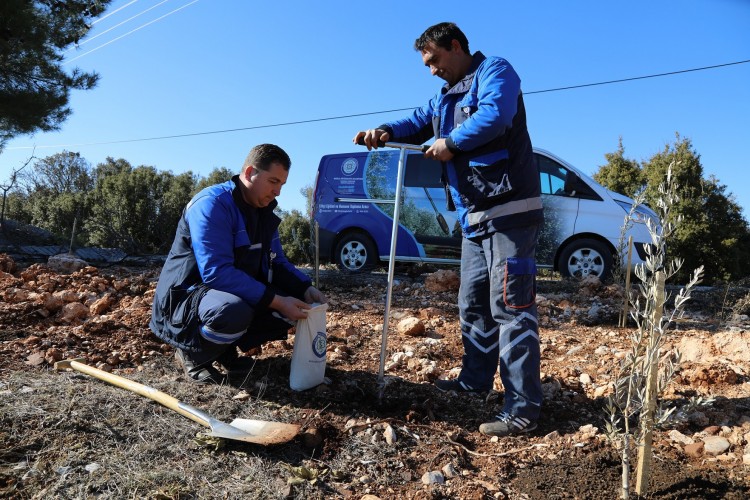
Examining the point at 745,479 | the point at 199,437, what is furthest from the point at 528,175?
the point at 199,437

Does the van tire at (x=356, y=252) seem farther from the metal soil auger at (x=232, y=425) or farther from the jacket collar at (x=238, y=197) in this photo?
the metal soil auger at (x=232, y=425)

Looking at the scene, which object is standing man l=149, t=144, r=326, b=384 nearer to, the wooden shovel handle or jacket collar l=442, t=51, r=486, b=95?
the wooden shovel handle

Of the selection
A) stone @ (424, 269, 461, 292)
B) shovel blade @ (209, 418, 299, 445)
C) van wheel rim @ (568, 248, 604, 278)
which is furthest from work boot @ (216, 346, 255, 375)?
van wheel rim @ (568, 248, 604, 278)

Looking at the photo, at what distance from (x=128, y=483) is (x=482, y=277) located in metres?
1.77

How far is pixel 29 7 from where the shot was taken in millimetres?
8188

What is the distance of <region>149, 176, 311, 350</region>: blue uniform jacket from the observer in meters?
2.69

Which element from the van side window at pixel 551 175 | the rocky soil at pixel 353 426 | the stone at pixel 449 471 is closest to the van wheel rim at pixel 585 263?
the van side window at pixel 551 175

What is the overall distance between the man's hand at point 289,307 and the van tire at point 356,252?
5.22 metres

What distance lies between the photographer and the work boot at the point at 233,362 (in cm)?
309

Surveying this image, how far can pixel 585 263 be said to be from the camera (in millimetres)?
7176

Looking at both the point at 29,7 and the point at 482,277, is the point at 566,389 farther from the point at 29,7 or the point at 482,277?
the point at 29,7

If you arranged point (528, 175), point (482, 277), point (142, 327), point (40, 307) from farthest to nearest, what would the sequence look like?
1. point (40, 307)
2. point (142, 327)
3. point (482, 277)
4. point (528, 175)

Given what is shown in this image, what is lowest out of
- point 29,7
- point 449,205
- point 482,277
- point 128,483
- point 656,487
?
point 128,483

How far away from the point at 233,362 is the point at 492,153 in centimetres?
184
